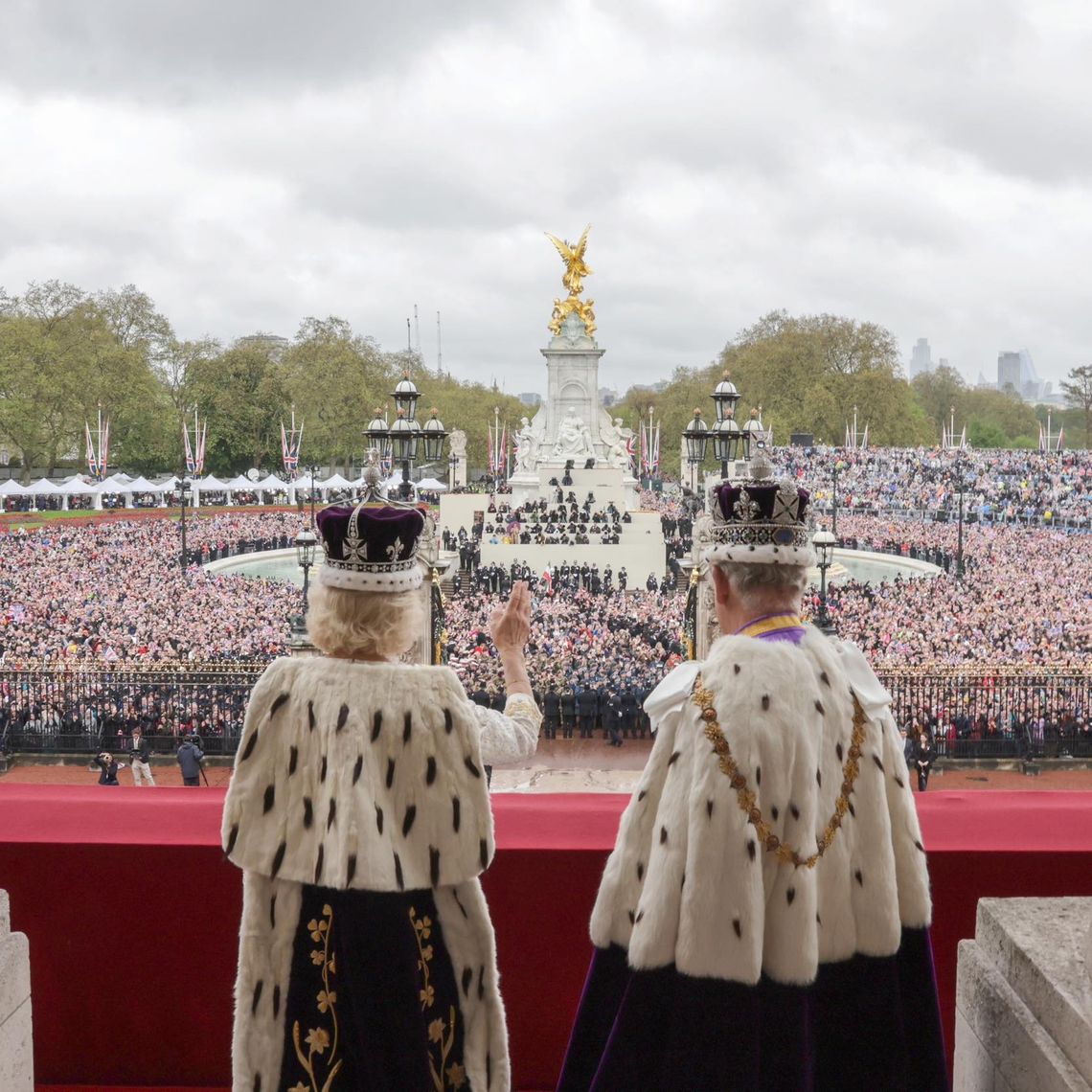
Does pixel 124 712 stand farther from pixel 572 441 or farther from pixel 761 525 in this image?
pixel 572 441

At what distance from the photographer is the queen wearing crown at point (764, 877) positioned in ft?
7.61

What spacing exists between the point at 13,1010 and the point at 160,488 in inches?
2218

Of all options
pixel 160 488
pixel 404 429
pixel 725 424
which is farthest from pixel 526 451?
pixel 404 429

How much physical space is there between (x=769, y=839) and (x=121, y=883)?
6.40 feet

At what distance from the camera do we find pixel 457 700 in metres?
2.57

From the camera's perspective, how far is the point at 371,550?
2.50m

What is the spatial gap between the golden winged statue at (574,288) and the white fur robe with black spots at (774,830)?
1939 inches

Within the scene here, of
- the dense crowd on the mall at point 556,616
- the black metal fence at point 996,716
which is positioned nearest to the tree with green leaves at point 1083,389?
the dense crowd on the mall at point 556,616

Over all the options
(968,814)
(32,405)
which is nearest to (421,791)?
(968,814)

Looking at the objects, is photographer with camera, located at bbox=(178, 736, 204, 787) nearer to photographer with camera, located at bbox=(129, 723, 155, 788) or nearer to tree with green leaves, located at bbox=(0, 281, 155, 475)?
photographer with camera, located at bbox=(129, 723, 155, 788)

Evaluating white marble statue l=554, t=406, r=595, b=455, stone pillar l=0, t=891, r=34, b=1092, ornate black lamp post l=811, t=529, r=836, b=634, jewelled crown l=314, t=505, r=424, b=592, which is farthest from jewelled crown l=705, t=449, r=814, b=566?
white marble statue l=554, t=406, r=595, b=455

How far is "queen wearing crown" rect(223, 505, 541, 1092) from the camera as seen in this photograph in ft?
8.16

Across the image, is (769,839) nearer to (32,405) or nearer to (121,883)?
(121,883)

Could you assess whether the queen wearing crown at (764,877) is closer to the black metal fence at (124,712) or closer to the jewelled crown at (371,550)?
the jewelled crown at (371,550)
